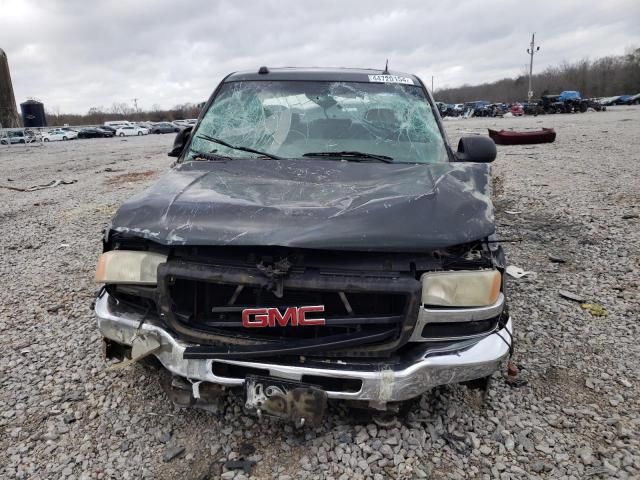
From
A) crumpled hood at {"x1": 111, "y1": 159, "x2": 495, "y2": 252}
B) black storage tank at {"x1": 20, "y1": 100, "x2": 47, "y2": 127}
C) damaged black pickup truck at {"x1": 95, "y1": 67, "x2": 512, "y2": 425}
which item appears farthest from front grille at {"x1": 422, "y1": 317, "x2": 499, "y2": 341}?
black storage tank at {"x1": 20, "y1": 100, "x2": 47, "y2": 127}

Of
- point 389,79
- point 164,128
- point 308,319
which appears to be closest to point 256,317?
point 308,319

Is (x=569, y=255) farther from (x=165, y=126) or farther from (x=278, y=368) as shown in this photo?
(x=165, y=126)

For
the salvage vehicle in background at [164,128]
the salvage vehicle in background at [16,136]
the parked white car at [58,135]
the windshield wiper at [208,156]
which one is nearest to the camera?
the windshield wiper at [208,156]

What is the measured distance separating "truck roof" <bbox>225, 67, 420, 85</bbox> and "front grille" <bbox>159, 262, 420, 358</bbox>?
2134 millimetres

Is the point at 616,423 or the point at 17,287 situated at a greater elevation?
the point at 17,287

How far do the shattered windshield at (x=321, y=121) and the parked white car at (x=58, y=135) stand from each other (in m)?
45.4

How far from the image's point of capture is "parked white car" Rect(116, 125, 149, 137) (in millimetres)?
47766

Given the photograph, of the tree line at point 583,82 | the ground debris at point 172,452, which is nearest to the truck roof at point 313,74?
the ground debris at point 172,452

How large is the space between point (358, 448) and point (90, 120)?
299 ft

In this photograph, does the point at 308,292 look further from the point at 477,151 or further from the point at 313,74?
the point at 313,74

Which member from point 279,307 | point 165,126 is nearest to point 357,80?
point 279,307

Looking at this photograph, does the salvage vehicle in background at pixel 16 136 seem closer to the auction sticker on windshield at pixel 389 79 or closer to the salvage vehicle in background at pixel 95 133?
the salvage vehicle in background at pixel 95 133

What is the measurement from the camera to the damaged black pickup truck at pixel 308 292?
6.40ft

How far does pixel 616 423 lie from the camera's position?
7.78 feet
